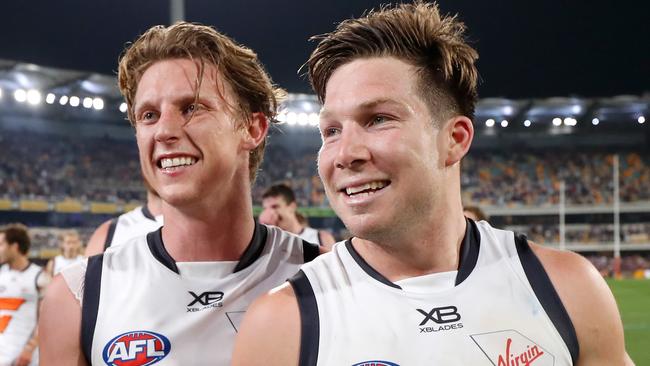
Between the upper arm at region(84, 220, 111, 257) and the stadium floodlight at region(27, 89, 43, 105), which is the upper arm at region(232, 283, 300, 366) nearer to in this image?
the upper arm at region(84, 220, 111, 257)

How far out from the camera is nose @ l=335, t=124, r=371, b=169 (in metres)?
1.96

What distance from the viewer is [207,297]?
236 centimetres

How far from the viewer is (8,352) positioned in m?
7.45

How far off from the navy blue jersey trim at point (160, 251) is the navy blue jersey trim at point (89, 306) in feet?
0.64

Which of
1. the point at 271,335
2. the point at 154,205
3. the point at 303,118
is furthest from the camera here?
the point at 303,118

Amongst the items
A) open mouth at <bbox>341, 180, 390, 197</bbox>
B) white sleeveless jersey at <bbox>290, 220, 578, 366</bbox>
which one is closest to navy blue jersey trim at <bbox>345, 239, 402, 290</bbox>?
white sleeveless jersey at <bbox>290, 220, 578, 366</bbox>

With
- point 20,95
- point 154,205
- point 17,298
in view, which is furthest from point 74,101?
point 154,205

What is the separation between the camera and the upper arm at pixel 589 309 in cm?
204

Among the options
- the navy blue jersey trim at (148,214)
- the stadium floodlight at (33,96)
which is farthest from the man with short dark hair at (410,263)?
the stadium floodlight at (33,96)

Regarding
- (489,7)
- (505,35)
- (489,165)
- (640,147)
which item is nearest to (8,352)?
(489,165)

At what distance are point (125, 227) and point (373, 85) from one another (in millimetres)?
3497

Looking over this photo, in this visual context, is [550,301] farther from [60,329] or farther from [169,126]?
[60,329]

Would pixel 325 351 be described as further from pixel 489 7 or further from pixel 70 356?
pixel 489 7

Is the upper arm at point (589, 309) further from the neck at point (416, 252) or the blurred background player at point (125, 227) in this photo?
the blurred background player at point (125, 227)
